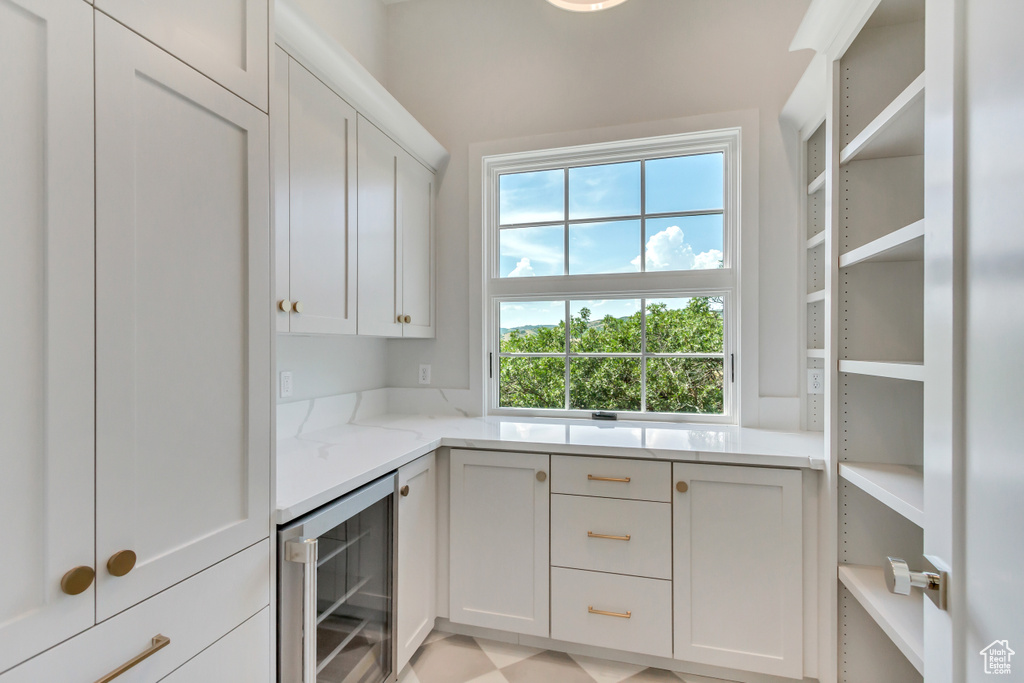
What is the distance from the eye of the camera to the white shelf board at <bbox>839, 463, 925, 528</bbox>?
112 centimetres

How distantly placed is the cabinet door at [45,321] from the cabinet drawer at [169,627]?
33 mm

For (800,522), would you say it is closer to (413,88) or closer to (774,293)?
(774,293)

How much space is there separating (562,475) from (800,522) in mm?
812

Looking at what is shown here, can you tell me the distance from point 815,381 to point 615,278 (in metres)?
0.97

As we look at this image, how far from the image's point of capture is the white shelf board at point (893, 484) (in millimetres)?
1117

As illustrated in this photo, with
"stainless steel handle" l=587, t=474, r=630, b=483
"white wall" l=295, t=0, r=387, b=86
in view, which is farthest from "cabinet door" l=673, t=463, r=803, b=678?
"white wall" l=295, t=0, r=387, b=86

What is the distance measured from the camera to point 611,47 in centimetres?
230

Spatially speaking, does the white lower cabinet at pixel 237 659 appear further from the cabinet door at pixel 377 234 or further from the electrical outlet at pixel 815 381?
the electrical outlet at pixel 815 381

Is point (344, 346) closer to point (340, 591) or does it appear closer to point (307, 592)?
point (340, 591)

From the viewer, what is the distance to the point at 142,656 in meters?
0.79

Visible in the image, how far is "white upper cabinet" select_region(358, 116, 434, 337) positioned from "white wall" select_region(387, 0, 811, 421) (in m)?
0.15

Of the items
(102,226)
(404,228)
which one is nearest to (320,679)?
(102,226)

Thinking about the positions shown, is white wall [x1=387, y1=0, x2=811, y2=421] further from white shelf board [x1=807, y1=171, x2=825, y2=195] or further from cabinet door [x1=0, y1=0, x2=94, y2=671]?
cabinet door [x1=0, y1=0, x2=94, y2=671]

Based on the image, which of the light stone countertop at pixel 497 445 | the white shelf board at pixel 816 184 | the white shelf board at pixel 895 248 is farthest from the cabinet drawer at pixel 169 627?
the white shelf board at pixel 816 184
